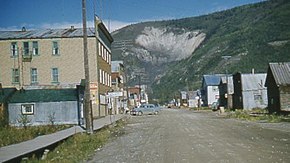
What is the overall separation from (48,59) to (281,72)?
26735 mm

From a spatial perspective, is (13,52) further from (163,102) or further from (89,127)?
(163,102)

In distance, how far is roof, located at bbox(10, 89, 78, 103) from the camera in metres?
38.2

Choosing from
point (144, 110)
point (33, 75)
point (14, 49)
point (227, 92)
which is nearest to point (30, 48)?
point (14, 49)

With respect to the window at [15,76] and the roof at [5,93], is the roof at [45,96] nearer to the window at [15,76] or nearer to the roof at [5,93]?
the roof at [5,93]

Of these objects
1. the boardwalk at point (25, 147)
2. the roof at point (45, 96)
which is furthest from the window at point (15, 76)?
the boardwalk at point (25, 147)

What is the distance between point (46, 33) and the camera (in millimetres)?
52719

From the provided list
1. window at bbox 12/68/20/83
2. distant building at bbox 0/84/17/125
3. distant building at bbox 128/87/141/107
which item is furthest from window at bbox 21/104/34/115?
distant building at bbox 128/87/141/107

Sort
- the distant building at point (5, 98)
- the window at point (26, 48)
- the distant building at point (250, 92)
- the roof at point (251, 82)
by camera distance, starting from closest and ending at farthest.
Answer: the distant building at point (5, 98) → the window at point (26, 48) → the distant building at point (250, 92) → the roof at point (251, 82)

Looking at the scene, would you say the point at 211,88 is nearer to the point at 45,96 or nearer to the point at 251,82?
the point at 251,82

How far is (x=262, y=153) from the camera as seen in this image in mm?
14414

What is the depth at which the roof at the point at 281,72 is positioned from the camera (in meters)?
50.7

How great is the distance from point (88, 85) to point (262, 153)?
12875 mm

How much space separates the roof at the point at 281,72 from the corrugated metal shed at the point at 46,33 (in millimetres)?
21068

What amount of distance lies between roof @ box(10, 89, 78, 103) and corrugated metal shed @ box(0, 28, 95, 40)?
1338 centimetres
